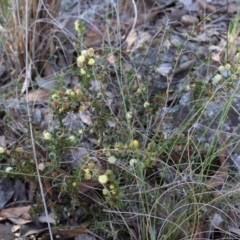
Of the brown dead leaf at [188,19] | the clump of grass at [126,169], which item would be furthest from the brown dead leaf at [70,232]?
the brown dead leaf at [188,19]

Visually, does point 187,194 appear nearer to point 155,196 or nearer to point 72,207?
point 155,196

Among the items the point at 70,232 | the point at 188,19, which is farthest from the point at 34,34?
the point at 70,232

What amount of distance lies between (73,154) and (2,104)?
0.49m

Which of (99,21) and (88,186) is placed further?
(99,21)

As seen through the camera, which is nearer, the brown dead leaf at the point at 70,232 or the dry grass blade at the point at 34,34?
the brown dead leaf at the point at 70,232

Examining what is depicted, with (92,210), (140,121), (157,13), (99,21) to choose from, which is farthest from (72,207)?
(157,13)

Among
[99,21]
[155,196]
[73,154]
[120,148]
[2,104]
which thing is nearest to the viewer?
[120,148]

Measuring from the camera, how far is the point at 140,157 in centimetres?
138

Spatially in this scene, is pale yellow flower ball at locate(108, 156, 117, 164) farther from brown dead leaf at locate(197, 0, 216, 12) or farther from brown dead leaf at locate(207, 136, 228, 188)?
brown dead leaf at locate(197, 0, 216, 12)

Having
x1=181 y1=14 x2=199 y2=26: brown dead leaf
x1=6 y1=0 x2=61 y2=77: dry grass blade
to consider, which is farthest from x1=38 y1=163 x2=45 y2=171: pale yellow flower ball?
x1=181 y1=14 x2=199 y2=26: brown dead leaf

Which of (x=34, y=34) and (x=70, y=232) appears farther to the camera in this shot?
(x=34, y=34)

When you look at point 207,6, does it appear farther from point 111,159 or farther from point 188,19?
point 111,159

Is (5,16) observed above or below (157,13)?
above

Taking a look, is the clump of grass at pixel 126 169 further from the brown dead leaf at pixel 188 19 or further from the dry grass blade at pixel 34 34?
the brown dead leaf at pixel 188 19
